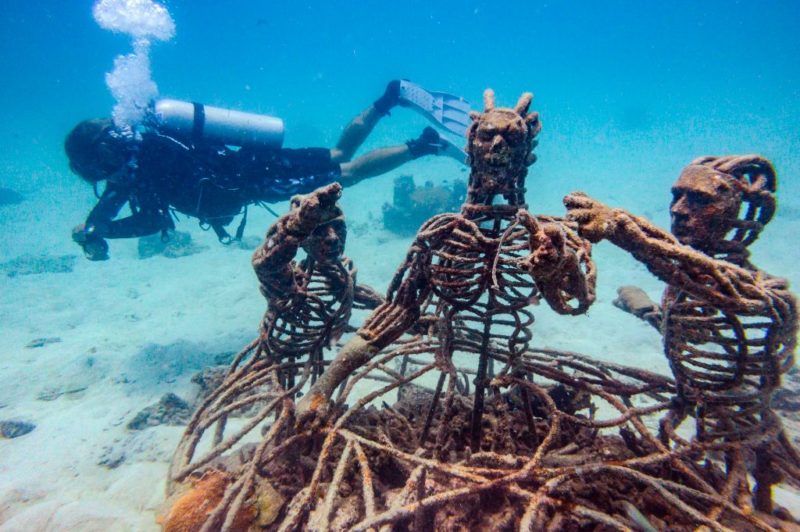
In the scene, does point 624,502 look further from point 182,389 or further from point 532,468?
point 182,389

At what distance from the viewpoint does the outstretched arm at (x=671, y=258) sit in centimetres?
161

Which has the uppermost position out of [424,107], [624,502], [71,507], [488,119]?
[424,107]

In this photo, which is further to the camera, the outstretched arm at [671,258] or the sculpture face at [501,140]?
the sculpture face at [501,140]

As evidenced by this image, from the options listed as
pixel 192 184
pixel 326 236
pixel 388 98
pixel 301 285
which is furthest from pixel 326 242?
pixel 388 98

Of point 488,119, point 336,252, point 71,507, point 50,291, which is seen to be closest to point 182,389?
point 71,507

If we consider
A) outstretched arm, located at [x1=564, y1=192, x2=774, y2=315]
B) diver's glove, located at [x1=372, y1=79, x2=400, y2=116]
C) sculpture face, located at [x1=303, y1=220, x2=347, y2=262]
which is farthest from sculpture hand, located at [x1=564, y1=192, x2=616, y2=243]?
diver's glove, located at [x1=372, y1=79, x2=400, y2=116]

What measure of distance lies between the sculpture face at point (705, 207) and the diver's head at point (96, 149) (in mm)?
8751

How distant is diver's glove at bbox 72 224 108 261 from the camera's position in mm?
7105

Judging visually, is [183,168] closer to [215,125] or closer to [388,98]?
[215,125]

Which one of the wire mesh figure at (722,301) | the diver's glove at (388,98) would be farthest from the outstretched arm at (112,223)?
the wire mesh figure at (722,301)

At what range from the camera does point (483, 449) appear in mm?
2631

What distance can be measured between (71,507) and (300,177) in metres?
7.15

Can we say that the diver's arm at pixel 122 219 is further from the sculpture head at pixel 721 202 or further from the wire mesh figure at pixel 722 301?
the sculpture head at pixel 721 202

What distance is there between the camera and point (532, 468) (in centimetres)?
188
